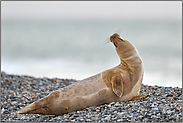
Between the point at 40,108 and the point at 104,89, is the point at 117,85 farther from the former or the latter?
the point at 40,108

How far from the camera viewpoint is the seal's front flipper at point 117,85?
5.86 m

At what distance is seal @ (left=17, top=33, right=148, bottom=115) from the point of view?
5.93 m

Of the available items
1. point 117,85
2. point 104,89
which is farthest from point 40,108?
point 117,85

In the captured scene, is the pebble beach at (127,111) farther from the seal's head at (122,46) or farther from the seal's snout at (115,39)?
the seal's snout at (115,39)

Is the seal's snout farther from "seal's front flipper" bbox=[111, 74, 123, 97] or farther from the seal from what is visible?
"seal's front flipper" bbox=[111, 74, 123, 97]

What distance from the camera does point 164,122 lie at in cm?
466

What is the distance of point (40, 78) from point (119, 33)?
552 centimetres

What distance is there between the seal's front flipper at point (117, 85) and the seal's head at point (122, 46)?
64 cm

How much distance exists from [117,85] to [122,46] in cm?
98

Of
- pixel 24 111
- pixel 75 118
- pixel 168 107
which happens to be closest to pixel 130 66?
pixel 168 107

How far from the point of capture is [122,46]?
20.3 ft

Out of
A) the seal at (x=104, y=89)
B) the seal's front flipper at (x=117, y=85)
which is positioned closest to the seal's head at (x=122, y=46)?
the seal at (x=104, y=89)

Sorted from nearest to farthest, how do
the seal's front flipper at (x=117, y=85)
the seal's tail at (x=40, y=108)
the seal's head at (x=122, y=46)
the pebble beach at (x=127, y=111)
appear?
1. the pebble beach at (x=127, y=111)
2. the seal's front flipper at (x=117, y=85)
3. the seal's tail at (x=40, y=108)
4. the seal's head at (x=122, y=46)

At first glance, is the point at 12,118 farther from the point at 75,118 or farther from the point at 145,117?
the point at 145,117
